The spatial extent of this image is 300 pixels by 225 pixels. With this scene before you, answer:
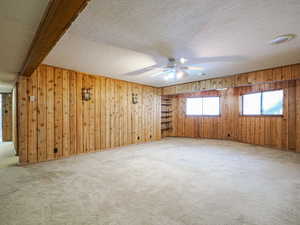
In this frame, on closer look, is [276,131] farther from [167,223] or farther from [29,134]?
[29,134]

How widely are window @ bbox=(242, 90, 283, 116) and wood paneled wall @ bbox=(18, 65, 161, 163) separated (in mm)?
4527

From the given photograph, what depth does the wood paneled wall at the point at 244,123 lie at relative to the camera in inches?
191

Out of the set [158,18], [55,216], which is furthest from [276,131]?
[55,216]

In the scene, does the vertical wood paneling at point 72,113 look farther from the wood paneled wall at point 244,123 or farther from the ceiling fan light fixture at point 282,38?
the wood paneled wall at point 244,123

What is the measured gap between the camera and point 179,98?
8.47 metres

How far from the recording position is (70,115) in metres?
4.40

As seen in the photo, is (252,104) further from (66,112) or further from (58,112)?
(58,112)

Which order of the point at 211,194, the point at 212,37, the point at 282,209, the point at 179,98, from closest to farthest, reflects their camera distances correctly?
the point at 282,209, the point at 211,194, the point at 212,37, the point at 179,98

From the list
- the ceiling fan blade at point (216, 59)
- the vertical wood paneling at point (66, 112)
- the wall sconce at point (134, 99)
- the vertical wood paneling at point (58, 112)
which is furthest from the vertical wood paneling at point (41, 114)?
the ceiling fan blade at point (216, 59)

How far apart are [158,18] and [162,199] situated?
7.99 feet

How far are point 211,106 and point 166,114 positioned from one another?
2.37 m

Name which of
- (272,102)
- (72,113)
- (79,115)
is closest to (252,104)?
(272,102)

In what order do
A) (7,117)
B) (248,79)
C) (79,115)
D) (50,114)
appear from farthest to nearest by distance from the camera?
(7,117) < (248,79) < (79,115) < (50,114)

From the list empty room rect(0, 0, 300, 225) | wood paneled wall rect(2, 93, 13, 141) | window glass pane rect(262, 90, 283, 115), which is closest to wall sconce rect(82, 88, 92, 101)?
empty room rect(0, 0, 300, 225)
